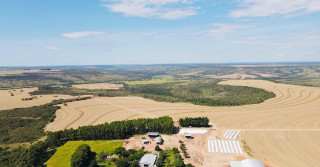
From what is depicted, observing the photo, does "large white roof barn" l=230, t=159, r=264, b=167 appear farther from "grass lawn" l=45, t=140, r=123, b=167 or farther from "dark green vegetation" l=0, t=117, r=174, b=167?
"grass lawn" l=45, t=140, r=123, b=167

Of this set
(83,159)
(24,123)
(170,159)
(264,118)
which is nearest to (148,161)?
(170,159)

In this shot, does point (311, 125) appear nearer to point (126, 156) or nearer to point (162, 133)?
point (162, 133)

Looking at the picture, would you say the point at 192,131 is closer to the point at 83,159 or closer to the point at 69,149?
the point at 83,159

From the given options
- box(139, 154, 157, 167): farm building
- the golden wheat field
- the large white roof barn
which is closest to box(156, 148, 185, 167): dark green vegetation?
box(139, 154, 157, 167): farm building

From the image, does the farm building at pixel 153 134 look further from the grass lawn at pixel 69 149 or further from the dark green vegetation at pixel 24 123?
the dark green vegetation at pixel 24 123

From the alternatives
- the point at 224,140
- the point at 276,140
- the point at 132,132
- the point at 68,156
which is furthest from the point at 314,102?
the point at 68,156
